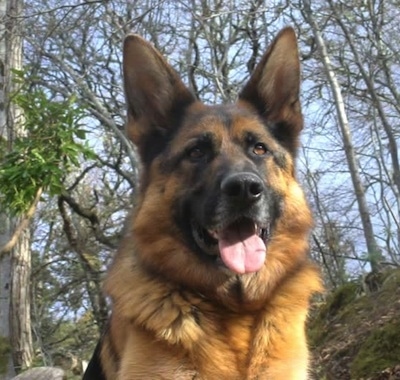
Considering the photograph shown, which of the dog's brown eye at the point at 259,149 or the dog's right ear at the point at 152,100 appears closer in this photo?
the dog's brown eye at the point at 259,149

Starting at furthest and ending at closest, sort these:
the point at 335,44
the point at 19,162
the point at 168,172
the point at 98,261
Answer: the point at 98,261 → the point at 335,44 → the point at 19,162 → the point at 168,172

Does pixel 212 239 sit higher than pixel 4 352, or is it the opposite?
pixel 4 352

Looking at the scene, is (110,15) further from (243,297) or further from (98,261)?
(243,297)

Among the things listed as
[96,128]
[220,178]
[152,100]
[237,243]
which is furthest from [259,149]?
[96,128]

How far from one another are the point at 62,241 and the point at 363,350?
1838 cm

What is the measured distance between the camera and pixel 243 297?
12.5ft

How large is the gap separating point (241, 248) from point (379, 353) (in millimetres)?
3819

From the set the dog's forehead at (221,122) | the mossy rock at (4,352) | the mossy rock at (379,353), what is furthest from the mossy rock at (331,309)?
the dog's forehead at (221,122)

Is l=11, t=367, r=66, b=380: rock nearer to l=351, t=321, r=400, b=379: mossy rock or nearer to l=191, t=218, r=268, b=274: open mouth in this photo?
l=351, t=321, r=400, b=379: mossy rock

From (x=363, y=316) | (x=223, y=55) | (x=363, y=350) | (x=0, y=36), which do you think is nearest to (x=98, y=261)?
(x=223, y=55)

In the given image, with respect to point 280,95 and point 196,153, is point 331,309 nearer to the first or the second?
point 280,95

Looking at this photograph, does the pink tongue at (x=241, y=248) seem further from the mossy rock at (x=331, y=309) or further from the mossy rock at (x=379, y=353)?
the mossy rock at (x=331, y=309)

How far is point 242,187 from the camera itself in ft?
11.5

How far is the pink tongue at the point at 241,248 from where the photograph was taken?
3.61 metres
